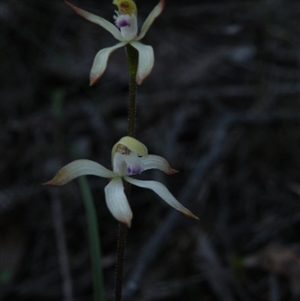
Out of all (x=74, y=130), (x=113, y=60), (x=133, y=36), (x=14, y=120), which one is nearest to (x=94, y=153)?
(x=74, y=130)

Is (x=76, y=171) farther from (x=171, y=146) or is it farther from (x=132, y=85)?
(x=171, y=146)

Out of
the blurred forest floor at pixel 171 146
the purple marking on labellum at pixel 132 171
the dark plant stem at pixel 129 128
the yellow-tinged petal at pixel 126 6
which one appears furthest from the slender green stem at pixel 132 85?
the blurred forest floor at pixel 171 146

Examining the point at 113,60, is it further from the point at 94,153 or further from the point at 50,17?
the point at 94,153

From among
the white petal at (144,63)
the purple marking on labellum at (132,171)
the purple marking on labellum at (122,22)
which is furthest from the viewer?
the purple marking on labellum at (122,22)

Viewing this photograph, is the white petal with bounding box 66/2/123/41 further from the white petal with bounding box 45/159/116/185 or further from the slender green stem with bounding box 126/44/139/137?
the white petal with bounding box 45/159/116/185

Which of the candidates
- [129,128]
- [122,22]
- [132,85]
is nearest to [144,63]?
[132,85]

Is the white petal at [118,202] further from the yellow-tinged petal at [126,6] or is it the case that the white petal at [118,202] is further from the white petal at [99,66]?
the yellow-tinged petal at [126,6]
